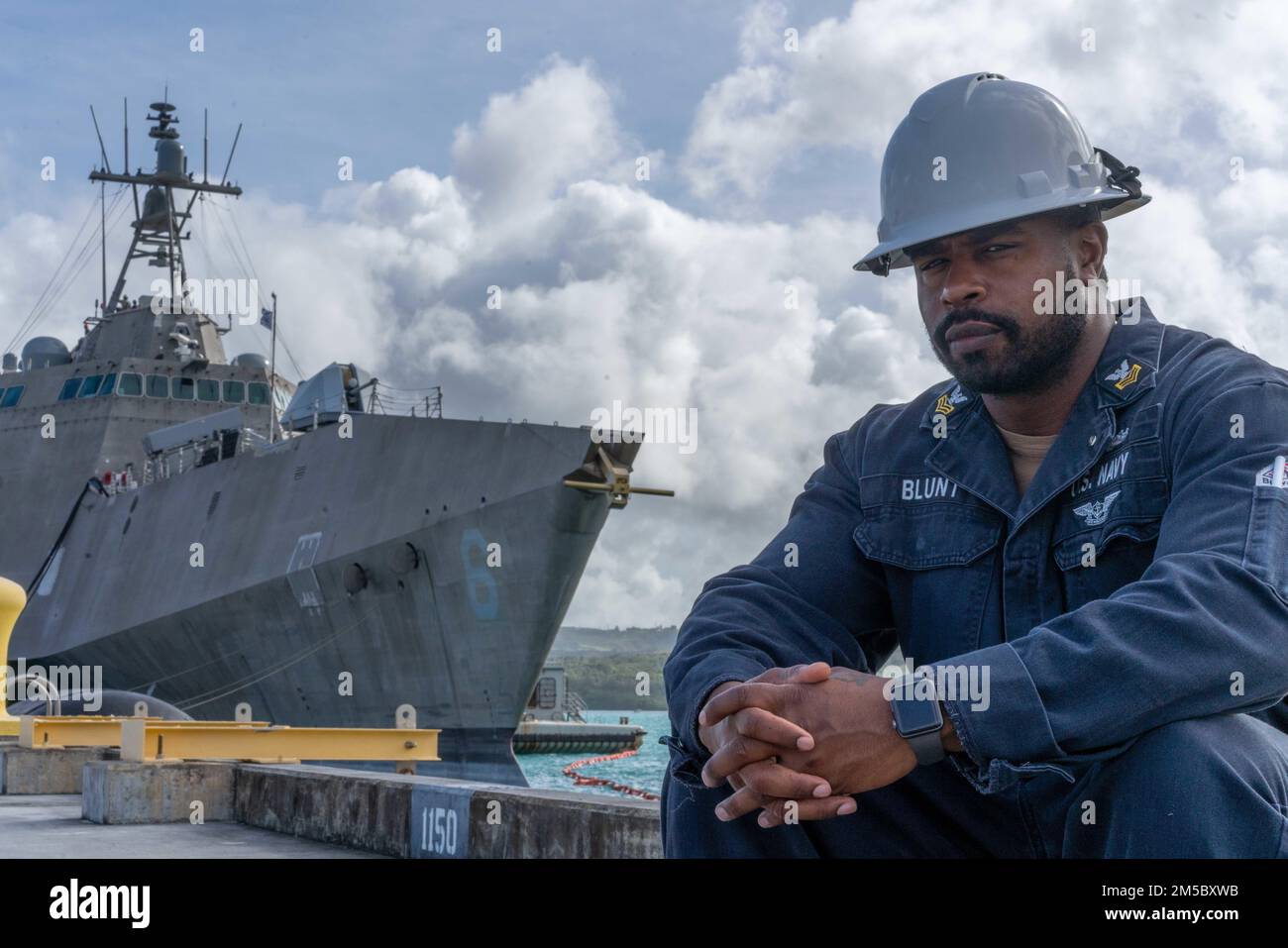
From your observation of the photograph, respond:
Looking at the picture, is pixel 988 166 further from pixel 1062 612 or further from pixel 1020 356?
pixel 1062 612

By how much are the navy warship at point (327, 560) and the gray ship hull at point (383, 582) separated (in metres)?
0.03

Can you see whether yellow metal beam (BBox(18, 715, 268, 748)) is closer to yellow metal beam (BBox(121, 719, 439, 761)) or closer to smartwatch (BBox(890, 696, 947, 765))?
yellow metal beam (BBox(121, 719, 439, 761))

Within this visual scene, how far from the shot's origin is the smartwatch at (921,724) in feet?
5.44


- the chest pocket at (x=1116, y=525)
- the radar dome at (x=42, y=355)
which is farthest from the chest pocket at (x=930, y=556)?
the radar dome at (x=42, y=355)

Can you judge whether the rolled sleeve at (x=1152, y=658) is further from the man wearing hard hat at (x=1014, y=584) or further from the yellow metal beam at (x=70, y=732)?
the yellow metal beam at (x=70, y=732)

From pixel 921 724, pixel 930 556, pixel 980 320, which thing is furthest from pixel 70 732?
pixel 921 724

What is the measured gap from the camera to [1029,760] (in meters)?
1.61

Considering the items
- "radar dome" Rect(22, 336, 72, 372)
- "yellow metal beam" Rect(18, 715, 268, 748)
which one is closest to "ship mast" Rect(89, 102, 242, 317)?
"radar dome" Rect(22, 336, 72, 372)

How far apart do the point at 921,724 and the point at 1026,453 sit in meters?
0.62

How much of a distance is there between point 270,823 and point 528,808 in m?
2.40

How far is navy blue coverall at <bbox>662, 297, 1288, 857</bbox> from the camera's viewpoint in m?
1.56

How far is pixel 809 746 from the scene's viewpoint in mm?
1688
